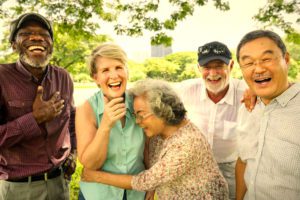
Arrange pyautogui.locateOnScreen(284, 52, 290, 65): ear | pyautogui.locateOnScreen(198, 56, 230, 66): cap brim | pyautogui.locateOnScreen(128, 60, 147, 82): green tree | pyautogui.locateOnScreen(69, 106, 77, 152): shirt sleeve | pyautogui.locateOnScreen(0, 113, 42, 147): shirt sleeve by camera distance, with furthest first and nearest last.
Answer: pyautogui.locateOnScreen(128, 60, 147, 82): green tree, pyautogui.locateOnScreen(198, 56, 230, 66): cap brim, pyautogui.locateOnScreen(69, 106, 77, 152): shirt sleeve, pyautogui.locateOnScreen(0, 113, 42, 147): shirt sleeve, pyautogui.locateOnScreen(284, 52, 290, 65): ear

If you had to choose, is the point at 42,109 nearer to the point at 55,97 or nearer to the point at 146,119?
the point at 55,97

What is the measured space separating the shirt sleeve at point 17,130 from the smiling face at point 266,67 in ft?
5.96

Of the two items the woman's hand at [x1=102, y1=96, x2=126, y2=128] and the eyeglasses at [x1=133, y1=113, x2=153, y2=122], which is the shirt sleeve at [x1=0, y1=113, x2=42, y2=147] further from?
the eyeglasses at [x1=133, y1=113, x2=153, y2=122]

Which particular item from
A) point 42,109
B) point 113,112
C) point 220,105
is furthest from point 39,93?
point 220,105

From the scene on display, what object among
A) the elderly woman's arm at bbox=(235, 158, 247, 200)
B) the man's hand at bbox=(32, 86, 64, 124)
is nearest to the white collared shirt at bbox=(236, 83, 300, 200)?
the elderly woman's arm at bbox=(235, 158, 247, 200)

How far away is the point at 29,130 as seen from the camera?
2449 mm

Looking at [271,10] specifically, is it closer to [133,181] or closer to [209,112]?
[209,112]

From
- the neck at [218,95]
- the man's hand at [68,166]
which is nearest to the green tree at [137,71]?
the neck at [218,95]

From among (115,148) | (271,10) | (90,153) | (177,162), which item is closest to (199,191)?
(177,162)

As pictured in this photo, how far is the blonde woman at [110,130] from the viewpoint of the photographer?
2242 millimetres

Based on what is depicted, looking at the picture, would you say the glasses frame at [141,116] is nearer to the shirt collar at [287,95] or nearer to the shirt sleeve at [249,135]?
the shirt sleeve at [249,135]

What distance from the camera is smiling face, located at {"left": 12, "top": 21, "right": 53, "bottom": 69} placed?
2682mm

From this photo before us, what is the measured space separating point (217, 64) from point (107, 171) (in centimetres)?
182

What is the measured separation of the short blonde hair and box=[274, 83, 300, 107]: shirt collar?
1213mm
